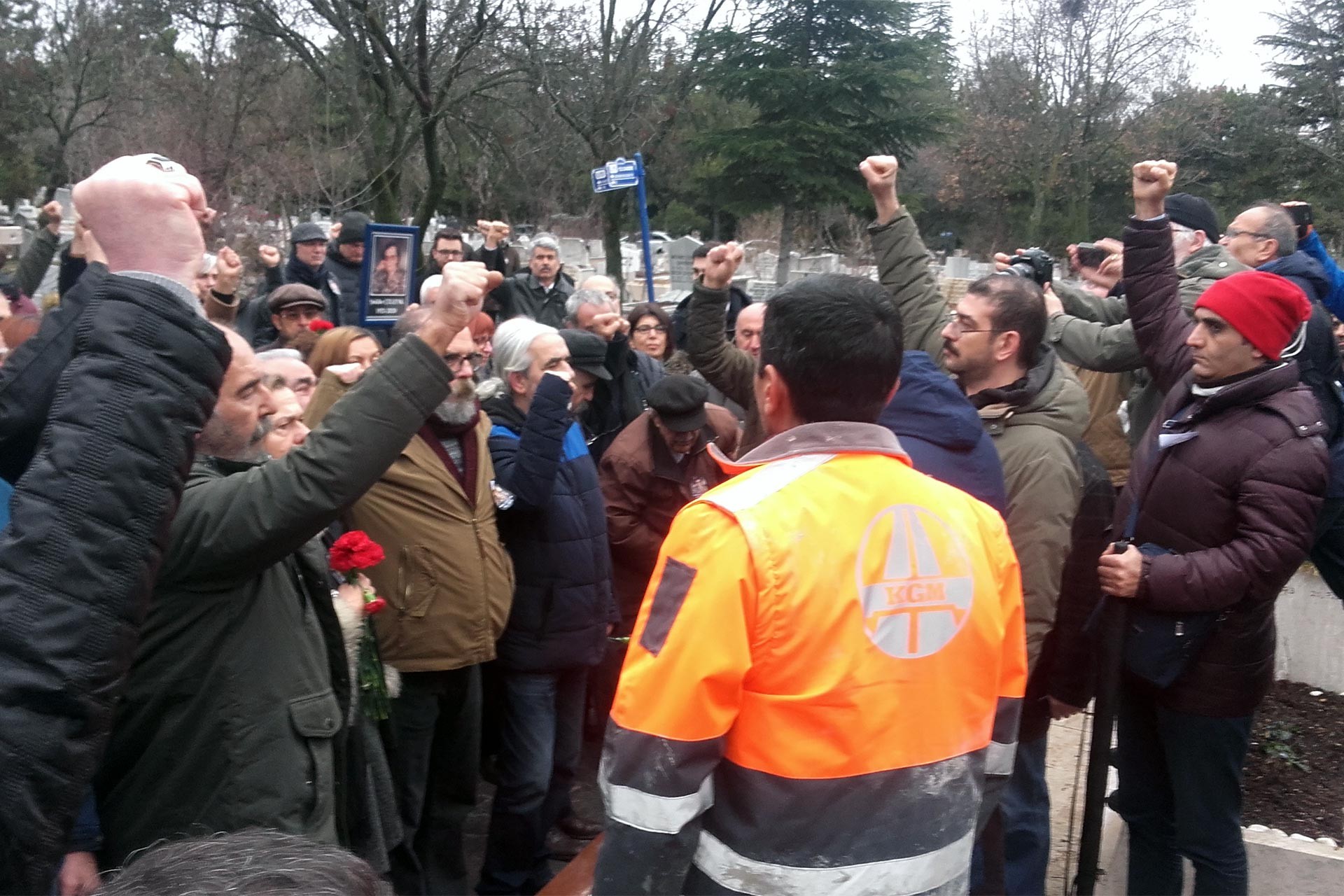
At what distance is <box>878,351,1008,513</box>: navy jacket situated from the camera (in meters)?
2.90

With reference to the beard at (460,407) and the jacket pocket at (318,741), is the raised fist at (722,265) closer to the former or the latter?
the beard at (460,407)

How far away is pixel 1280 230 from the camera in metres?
4.57

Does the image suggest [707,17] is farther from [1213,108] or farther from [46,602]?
[46,602]

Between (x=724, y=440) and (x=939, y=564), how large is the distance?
2791 mm

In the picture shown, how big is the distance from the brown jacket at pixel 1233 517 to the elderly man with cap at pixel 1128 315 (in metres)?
0.82

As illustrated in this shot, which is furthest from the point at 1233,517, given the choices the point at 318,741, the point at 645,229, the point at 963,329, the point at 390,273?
the point at 645,229

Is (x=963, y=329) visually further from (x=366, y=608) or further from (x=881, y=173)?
(x=366, y=608)

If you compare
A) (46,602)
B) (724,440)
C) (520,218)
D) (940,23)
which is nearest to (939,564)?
(46,602)

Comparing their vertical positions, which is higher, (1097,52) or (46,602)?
(1097,52)

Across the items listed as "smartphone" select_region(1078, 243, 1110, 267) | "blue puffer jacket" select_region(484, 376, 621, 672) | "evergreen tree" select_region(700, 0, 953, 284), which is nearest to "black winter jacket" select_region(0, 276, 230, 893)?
"blue puffer jacket" select_region(484, 376, 621, 672)

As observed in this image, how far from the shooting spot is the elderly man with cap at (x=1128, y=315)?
14.1 ft

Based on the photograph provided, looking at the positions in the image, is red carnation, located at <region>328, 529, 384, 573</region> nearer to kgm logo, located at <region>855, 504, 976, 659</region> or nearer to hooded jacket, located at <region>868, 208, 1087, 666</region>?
kgm logo, located at <region>855, 504, 976, 659</region>

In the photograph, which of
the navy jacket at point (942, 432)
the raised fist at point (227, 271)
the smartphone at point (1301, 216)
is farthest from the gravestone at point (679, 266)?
the navy jacket at point (942, 432)

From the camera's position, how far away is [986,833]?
3.01 meters
